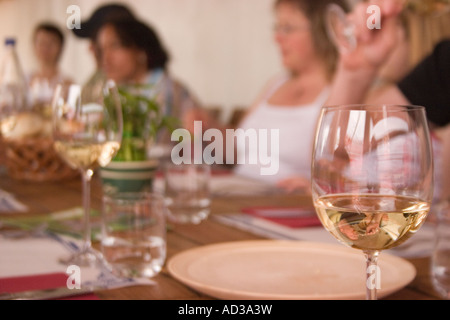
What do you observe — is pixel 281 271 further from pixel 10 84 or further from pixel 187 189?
pixel 10 84

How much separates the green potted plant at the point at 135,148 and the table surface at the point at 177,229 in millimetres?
100

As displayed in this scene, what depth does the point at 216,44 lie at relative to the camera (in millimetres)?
4910

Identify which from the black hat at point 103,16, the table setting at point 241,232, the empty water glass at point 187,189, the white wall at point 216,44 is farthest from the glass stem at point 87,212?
the white wall at point 216,44

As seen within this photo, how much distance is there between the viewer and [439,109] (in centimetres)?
166

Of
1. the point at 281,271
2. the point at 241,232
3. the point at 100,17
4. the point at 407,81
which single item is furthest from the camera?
the point at 100,17

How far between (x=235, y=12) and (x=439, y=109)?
3159mm

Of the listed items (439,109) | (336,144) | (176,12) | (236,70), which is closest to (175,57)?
(176,12)

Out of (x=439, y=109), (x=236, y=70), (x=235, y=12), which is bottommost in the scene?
(x=439, y=109)

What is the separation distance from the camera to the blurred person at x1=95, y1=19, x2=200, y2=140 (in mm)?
3111

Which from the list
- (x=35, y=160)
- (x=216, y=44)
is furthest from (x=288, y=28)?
(x=216, y=44)

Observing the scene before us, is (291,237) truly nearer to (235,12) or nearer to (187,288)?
(187,288)

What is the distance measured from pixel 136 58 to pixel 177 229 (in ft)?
7.94

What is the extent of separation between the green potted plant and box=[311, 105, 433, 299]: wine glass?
63 centimetres

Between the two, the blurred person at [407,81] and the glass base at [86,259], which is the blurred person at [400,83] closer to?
the blurred person at [407,81]
